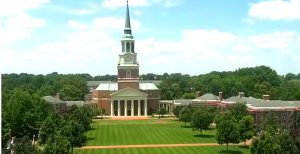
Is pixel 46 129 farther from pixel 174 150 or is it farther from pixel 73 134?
pixel 174 150

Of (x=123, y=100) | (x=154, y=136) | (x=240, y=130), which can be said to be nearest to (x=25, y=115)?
(x=154, y=136)

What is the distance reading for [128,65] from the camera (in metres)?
106

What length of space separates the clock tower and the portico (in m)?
1.87

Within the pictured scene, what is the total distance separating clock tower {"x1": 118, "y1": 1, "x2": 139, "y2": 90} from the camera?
349ft

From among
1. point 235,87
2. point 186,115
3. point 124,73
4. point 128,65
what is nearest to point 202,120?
point 186,115

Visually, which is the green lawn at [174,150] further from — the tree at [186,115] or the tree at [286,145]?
the tree at [186,115]

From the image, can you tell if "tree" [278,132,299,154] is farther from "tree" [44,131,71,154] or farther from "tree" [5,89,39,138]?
"tree" [5,89,39,138]

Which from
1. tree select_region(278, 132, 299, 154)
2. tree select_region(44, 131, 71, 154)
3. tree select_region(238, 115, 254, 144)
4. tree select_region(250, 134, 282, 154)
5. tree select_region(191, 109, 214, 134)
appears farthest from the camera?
tree select_region(191, 109, 214, 134)

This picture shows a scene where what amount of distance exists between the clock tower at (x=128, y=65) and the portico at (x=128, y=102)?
1.87 metres

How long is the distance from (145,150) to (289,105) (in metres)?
33.8

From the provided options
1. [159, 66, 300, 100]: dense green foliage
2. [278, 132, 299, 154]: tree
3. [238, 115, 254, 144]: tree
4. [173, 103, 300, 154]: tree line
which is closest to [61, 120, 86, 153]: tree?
[173, 103, 300, 154]: tree line

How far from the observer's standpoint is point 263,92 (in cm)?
12488

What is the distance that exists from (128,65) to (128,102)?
9437 millimetres

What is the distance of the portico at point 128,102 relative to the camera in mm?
106250
